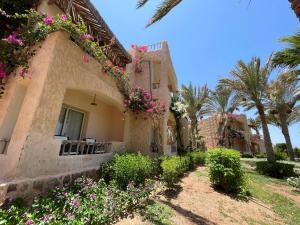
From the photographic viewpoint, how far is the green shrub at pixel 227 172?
852 centimetres

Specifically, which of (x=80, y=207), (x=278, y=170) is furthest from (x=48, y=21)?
(x=278, y=170)

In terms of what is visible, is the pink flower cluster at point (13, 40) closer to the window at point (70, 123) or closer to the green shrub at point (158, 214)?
the window at point (70, 123)

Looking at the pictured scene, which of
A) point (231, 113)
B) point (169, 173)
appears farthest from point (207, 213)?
point (231, 113)

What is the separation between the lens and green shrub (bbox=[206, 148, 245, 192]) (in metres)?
8.52

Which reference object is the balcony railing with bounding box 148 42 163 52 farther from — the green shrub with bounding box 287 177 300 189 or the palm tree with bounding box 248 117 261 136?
the palm tree with bounding box 248 117 261 136

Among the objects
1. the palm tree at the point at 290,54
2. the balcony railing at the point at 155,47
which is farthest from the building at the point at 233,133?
the palm tree at the point at 290,54

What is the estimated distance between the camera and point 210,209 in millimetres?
6594

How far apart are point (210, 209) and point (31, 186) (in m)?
5.97

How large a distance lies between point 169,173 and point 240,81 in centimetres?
1229

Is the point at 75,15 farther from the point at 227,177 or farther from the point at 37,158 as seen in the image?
the point at 227,177

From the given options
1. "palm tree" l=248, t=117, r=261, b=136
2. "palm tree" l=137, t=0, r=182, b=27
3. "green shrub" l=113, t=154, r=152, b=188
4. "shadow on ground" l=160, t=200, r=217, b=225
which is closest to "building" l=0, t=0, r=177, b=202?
"green shrub" l=113, t=154, r=152, b=188

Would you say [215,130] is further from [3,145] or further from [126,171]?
[3,145]

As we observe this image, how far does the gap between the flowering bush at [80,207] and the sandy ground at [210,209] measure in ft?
1.80

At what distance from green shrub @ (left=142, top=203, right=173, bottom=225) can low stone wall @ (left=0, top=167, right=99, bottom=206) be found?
2753 mm
